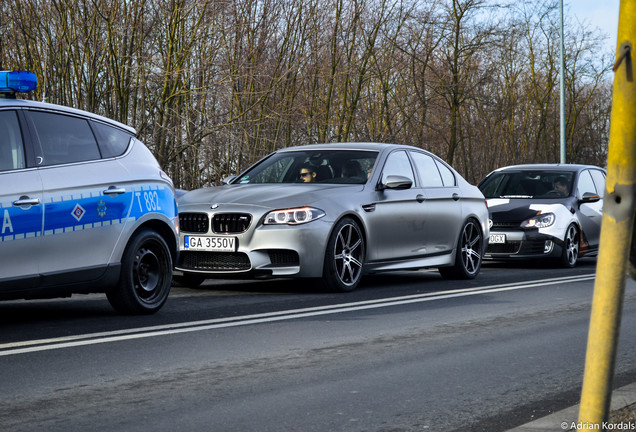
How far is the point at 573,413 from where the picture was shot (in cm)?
484

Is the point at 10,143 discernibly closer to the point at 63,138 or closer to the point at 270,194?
the point at 63,138

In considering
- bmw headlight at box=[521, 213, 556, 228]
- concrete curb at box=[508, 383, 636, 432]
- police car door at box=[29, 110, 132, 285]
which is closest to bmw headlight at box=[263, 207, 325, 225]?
police car door at box=[29, 110, 132, 285]

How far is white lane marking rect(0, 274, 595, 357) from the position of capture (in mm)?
6773

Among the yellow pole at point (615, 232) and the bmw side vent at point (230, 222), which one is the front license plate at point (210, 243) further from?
the yellow pole at point (615, 232)

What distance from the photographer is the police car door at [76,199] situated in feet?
23.9

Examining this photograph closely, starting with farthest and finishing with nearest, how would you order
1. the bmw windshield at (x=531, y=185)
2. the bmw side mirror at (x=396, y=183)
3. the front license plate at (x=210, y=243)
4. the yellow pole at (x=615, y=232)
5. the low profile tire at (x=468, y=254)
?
the bmw windshield at (x=531, y=185), the low profile tire at (x=468, y=254), the bmw side mirror at (x=396, y=183), the front license plate at (x=210, y=243), the yellow pole at (x=615, y=232)

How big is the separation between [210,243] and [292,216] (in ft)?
2.97

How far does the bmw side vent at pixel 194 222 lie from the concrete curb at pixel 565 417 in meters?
5.80

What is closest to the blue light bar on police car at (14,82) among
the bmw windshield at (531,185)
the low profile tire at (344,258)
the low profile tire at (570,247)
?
the low profile tire at (344,258)

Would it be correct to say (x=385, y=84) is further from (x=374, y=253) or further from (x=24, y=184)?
(x=24, y=184)

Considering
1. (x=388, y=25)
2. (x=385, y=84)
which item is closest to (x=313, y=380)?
(x=388, y=25)

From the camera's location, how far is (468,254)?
1283 cm

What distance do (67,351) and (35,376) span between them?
0.84 m

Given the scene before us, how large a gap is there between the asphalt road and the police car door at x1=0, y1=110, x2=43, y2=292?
19.5 inches
